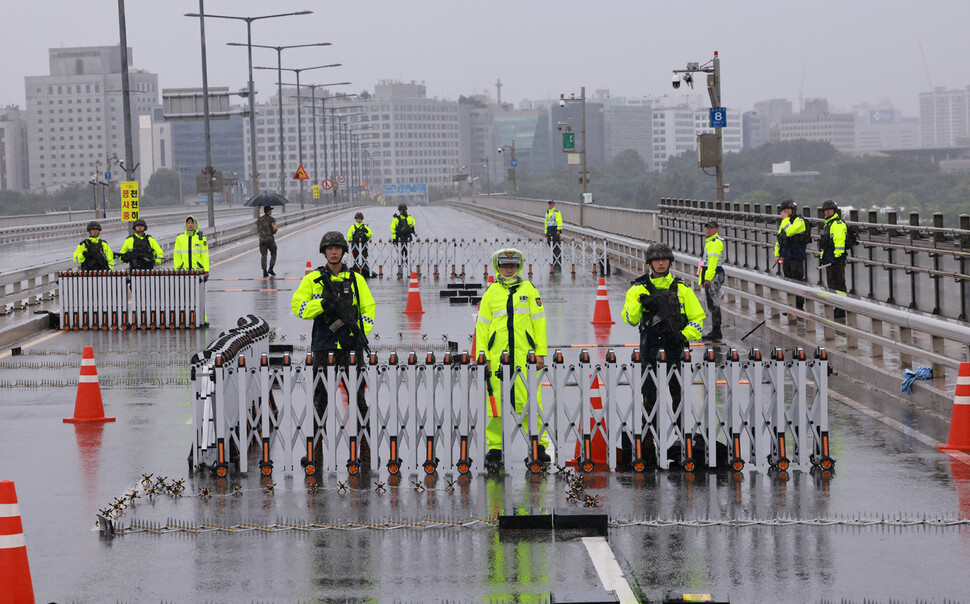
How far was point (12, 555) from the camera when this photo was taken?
7.42 meters

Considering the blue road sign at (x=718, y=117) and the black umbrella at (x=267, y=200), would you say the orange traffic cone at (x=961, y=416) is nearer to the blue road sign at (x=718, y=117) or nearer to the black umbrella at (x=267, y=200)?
the blue road sign at (x=718, y=117)

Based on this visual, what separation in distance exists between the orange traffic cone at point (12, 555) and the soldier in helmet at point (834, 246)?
16.6 metres

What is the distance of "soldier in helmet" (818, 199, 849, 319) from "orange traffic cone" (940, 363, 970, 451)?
34.5 ft

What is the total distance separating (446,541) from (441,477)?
Answer: 202 cm

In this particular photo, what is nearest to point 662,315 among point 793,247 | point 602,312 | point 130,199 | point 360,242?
point 602,312

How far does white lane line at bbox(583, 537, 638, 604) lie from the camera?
24.5ft

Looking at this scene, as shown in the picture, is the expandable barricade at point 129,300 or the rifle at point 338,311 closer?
the rifle at point 338,311

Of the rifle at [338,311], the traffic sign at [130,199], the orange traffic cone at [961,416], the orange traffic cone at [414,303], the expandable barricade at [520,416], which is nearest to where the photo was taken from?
the expandable barricade at [520,416]

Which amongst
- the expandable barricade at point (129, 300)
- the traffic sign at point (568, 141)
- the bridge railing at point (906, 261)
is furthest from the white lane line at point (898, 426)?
the traffic sign at point (568, 141)

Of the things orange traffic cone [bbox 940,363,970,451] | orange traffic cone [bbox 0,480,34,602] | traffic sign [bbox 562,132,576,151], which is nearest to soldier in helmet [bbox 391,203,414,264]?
orange traffic cone [bbox 940,363,970,451]

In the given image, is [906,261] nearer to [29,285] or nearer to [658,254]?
[658,254]

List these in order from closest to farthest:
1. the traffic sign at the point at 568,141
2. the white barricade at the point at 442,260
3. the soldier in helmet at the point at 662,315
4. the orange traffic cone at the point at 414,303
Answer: the soldier in helmet at the point at 662,315, the orange traffic cone at the point at 414,303, the white barricade at the point at 442,260, the traffic sign at the point at 568,141

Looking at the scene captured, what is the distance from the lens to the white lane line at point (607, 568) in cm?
746

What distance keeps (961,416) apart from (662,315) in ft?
8.67
